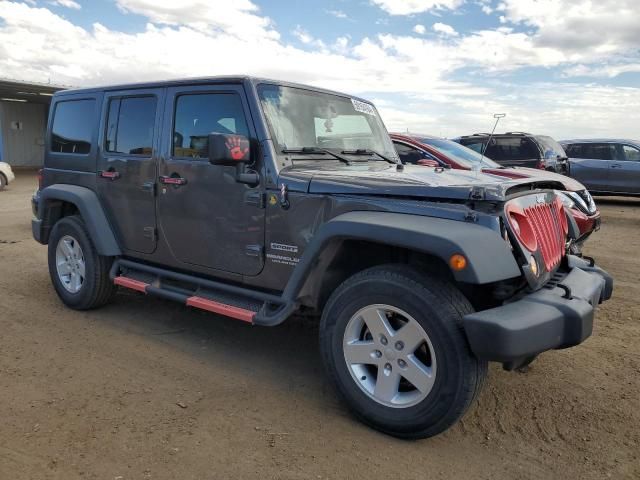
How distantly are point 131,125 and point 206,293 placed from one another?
63.4 inches

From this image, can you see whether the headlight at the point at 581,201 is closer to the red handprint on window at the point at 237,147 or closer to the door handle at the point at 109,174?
the red handprint on window at the point at 237,147

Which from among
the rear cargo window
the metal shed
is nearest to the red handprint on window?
the rear cargo window

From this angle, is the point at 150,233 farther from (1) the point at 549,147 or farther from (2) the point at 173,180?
(1) the point at 549,147

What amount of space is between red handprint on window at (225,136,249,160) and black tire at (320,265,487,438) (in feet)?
3.48

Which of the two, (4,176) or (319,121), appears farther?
(4,176)

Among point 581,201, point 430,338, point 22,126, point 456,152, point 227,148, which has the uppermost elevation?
point 22,126

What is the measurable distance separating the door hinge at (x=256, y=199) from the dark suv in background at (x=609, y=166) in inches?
492

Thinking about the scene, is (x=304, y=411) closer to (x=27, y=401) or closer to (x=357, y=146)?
(x=27, y=401)

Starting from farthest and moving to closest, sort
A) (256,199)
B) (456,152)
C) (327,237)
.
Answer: (456,152) < (256,199) < (327,237)

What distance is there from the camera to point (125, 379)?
3.66m

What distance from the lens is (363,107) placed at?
476cm

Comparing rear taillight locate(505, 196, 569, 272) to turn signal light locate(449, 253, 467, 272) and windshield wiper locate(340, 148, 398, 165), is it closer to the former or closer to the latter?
turn signal light locate(449, 253, 467, 272)

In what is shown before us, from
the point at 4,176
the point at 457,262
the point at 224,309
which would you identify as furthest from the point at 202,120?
the point at 4,176

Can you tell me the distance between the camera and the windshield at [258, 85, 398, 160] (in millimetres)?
3791
